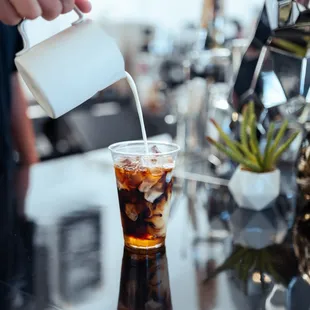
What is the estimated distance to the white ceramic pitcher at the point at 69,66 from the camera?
71 cm

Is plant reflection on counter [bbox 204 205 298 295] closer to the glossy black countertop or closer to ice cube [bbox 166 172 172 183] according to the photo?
the glossy black countertop

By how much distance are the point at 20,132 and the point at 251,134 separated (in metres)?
1.07

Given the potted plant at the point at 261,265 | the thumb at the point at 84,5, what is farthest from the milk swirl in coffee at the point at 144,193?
the thumb at the point at 84,5

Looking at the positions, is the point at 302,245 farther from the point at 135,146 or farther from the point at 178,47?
the point at 178,47

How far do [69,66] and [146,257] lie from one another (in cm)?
30

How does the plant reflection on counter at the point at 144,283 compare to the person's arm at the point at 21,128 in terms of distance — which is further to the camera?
the person's arm at the point at 21,128

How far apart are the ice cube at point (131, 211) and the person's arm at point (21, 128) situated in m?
1.13

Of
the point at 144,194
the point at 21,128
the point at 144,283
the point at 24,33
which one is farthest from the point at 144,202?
the point at 21,128

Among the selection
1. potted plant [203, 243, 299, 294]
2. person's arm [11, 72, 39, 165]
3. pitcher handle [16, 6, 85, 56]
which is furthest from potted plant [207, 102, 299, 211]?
person's arm [11, 72, 39, 165]

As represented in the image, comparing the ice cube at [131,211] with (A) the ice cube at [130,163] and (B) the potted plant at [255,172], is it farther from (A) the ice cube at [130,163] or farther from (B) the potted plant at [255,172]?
(B) the potted plant at [255,172]

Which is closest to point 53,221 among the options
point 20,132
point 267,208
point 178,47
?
point 267,208

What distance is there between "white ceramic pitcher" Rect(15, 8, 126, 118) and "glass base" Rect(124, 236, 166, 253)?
22 centimetres

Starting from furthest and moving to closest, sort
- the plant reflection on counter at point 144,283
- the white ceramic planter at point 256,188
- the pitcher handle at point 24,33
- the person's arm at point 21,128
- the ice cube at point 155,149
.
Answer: the person's arm at point 21,128 → the white ceramic planter at point 256,188 → the ice cube at point 155,149 → the pitcher handle at point 24,33 → the plant reflection on counter at point 144,283

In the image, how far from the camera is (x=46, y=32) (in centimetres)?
328
